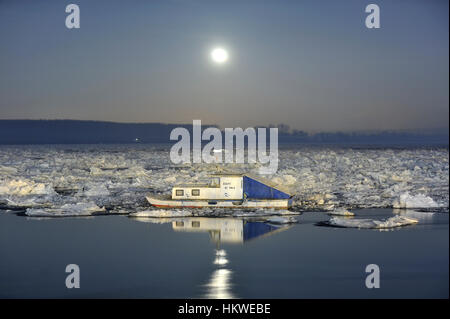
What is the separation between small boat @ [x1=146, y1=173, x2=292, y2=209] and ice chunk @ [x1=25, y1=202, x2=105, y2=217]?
291 centimetres

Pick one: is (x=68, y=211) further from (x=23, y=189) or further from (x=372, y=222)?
(x=372, y=222)

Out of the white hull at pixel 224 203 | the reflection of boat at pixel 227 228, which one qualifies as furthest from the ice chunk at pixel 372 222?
the white hull at pixel 224 203

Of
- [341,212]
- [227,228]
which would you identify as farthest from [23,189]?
[341,212]

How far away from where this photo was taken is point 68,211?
26.1 meters

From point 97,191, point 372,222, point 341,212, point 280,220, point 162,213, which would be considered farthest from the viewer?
point 97,191

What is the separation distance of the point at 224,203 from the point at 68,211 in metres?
7.38

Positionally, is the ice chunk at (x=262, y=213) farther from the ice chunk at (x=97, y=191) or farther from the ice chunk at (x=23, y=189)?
the ice chunk at (x=23, y=189)

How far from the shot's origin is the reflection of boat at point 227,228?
22.2 metres

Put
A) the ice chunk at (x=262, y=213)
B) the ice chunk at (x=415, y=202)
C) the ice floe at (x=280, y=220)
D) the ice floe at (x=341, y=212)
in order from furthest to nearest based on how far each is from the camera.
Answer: the ice chunk at (x=415, y=202) < the ice chunk at (x=262, y=213) < the ice floe at (x=341, y=212) < the ice floe at (x=280, y=220)

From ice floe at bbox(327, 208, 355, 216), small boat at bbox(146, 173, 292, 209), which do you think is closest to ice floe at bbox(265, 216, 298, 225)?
ice floe at bbox(327, 208, 355, 216)

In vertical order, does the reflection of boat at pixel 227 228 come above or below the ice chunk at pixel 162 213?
below

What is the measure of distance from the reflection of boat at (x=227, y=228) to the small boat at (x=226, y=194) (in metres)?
2.06
